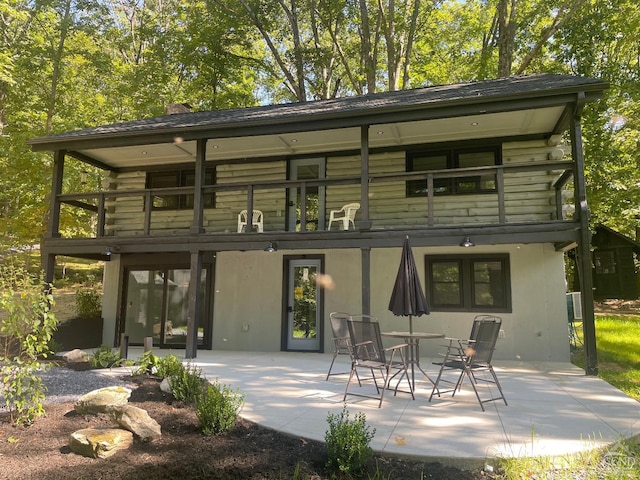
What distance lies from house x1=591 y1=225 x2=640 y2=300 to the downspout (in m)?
15.2

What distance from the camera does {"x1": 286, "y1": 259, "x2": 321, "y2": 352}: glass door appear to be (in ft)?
33.7

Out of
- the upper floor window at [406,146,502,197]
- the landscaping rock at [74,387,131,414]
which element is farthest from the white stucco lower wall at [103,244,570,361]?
the landscaping rock at [74,387,131,414]

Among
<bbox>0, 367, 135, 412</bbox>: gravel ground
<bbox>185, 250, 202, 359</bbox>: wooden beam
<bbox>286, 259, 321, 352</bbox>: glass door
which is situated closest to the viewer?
<bbox>0, 367, 135, 412</bbox>: gravel ground

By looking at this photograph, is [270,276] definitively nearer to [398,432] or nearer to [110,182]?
[110,182]

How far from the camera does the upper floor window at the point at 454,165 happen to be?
9664 millimetres

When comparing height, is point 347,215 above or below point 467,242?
above

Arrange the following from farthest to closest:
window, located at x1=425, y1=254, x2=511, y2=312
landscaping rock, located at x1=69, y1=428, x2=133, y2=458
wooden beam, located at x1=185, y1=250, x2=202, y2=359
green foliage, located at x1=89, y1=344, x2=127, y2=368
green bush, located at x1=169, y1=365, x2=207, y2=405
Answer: window, located at x1=425, y1=254, x2=511, y2=312 < wooden beam, located at x1=185, y1=250, x2=202, y2=359 < green foliage, located at x1=89, y1=344, x2=127, y2=368 < green bush, located at x1=169, y1=365, x2=207, y2=405 < landscaping rock, located at x1=69, y1=428, x2=133, y2=458

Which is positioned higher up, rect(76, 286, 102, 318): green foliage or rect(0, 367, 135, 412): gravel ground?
rect(76, 286, 102, 318): green foliage

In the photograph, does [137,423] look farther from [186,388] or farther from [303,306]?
[303,306]

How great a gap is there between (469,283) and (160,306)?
7.35 metres

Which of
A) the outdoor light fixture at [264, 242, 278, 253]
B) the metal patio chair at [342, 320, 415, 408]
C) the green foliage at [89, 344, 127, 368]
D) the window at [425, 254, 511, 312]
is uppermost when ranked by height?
the outdoor light fixture at [264, 242, 278, 253]

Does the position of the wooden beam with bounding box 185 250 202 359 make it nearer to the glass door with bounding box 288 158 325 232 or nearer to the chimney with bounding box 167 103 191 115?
the glass door with bounding box 288 158 325 232

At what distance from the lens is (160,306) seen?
36.6 ft

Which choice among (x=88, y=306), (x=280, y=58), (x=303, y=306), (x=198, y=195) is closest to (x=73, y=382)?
(x=198, y=195)
